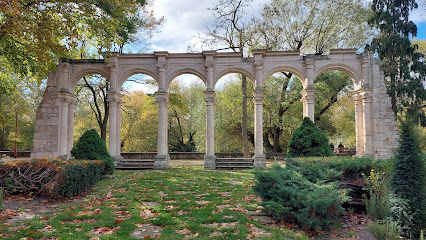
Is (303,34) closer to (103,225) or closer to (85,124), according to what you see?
(103,225)

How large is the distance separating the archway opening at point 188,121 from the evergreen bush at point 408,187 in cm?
1761

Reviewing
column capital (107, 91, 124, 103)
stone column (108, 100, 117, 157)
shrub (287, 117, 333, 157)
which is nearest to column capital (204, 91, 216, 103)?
column capital (107, 91, 124, 103)

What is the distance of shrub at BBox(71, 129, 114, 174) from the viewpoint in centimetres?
963

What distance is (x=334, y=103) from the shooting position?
23.7 meters

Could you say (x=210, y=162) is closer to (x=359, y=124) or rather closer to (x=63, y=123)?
(x=63, y=123)

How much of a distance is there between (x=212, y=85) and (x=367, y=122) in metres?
7.97

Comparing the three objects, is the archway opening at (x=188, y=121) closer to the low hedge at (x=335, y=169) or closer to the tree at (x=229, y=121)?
the tree at (x=229, y=121)

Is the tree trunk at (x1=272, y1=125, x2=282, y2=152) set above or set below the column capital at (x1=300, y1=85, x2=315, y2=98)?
below

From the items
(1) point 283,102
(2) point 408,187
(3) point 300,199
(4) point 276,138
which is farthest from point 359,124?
(3) point 300,199

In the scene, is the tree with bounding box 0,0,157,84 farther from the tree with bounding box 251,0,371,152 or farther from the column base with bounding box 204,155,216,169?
the tree with bounding box 251,0,371,152

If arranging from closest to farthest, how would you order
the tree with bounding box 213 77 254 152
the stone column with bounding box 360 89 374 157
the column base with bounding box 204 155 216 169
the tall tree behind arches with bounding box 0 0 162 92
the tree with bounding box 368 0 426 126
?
the tall tree behind arches with bounding box 0 0 162 92, the stone column with bounding box 360 89 374 157, the column base with bounding box 204 155 216 169, the tree with bounding box 368 0 426 126, the tree with bounding box 213 77 254 152

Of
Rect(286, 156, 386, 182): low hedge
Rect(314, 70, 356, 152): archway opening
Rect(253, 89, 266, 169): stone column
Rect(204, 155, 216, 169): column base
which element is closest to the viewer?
Rect(286, 156, 386, 182): low hedge

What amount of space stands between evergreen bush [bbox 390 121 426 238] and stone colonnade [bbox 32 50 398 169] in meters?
8.59

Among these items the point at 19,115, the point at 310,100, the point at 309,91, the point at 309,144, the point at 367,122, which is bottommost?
the point at 309,144
